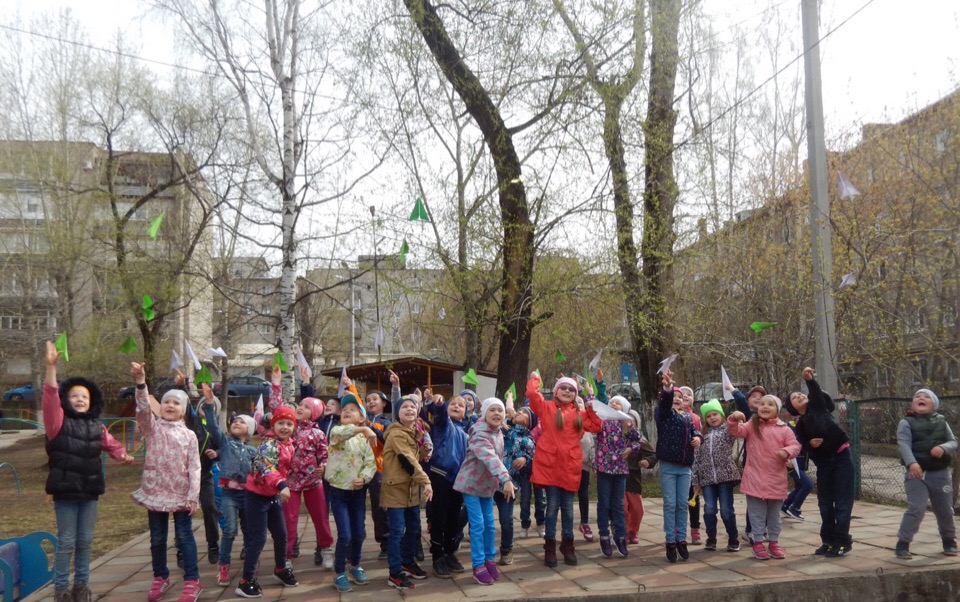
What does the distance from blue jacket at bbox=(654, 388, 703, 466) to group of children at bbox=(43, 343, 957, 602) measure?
0.05 ft

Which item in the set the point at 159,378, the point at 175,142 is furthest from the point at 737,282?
the point at 159,378

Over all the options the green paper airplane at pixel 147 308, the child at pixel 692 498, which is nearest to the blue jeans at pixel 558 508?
the child at pixel 692 498

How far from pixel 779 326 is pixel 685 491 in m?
8.62

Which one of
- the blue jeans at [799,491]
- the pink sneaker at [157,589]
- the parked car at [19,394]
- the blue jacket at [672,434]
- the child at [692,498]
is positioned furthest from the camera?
the parked car at [19,394]

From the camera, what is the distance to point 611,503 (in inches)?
313

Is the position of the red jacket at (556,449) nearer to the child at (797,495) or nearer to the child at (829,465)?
the child at (829,465)

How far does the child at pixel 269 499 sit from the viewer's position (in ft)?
21.8

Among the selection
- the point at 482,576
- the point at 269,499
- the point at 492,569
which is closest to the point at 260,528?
the point at 269,499

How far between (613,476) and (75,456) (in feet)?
16.5

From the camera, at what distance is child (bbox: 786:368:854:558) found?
305 inches

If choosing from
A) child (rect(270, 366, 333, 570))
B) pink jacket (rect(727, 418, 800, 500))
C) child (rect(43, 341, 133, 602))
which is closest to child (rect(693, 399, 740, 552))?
pink jacket (rect(727, 418, 800, 500))

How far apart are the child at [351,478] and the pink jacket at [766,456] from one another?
3.87 metres

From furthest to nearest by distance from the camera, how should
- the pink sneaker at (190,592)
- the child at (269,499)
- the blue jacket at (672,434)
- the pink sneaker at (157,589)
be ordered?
the blue jacket at (672,434) < the child at (269,499) < the pink sneaker at (157,589) < the pink sneaker at (190,592)

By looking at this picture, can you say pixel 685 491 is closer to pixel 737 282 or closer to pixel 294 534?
pixel 294 534
